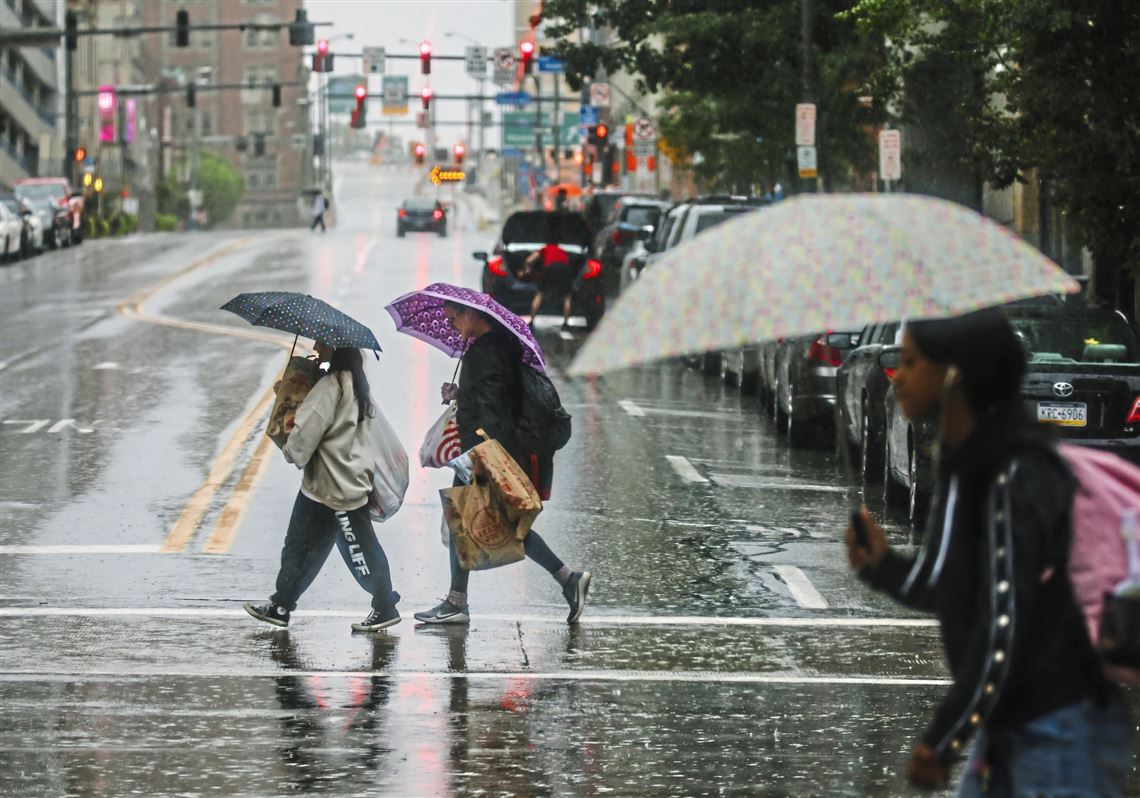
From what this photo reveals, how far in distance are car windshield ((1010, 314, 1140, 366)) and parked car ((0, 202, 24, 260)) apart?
3918 cm

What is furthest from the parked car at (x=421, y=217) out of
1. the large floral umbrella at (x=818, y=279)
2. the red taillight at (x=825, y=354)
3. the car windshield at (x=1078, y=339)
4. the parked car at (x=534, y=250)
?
the large floral umbrella at (x=818, y=279)

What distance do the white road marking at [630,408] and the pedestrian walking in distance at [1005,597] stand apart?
56.8 ft

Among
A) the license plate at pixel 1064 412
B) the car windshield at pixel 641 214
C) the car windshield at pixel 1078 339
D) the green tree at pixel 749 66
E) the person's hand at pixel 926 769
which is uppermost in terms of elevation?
the green tree at pixel 749 66

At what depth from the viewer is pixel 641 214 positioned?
37.6 m

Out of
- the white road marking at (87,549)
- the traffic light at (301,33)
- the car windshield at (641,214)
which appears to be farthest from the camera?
the traffic light at (301,33)

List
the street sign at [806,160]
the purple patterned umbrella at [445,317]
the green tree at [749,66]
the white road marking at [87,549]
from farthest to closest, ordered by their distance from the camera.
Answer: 1. the green tree at [749,66]
2. the street sign at [806,160]
3. the white road marking at [87,549]
4. the purple patterned umbrella at [445,317]

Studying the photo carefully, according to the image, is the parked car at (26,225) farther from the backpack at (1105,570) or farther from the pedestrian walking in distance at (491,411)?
the backpack at (1105,570)

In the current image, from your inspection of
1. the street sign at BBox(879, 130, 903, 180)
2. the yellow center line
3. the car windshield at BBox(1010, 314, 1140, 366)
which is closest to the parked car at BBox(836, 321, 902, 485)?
the car windshield at BBox(1010, 314, 1140, 366)

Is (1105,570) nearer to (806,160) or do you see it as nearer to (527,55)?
(806,160)

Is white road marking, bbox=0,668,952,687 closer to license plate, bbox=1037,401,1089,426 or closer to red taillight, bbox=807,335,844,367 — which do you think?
license plate, bbox=1037,401,1089,426

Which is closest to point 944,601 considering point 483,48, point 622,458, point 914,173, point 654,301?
point 654,301

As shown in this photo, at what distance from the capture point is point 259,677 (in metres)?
9.92

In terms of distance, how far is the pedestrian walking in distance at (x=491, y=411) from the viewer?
1107 cm

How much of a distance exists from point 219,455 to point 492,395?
760 centimetres
